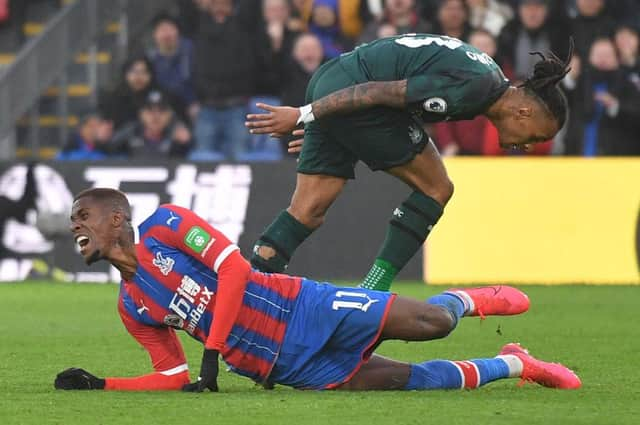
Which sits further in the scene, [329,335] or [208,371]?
[329,335]

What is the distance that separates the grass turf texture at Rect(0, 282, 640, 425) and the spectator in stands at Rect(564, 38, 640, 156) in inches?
109

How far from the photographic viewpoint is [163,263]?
6.80 metres

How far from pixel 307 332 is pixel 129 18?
41.8ft

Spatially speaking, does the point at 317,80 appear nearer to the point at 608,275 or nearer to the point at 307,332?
the point at 307,332

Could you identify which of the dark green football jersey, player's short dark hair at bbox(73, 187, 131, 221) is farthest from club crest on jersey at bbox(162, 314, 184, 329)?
the dark green football jersey

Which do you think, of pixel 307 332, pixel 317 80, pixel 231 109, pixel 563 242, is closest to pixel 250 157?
pixel 231 109

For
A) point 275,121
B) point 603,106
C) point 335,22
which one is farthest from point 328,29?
point 275,121

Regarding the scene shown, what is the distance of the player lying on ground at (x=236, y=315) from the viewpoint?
6.71m

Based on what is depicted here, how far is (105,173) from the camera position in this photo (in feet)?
48.2

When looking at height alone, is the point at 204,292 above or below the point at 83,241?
below

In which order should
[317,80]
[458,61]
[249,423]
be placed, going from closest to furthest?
[249,423] < [458,61] < [317,80]

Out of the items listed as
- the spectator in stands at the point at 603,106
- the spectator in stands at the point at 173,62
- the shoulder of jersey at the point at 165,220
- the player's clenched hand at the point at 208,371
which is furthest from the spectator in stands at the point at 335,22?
the player's clenched hand at the point at 208,371

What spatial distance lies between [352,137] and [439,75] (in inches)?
25.2

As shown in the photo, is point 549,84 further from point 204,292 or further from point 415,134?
point 204,292
